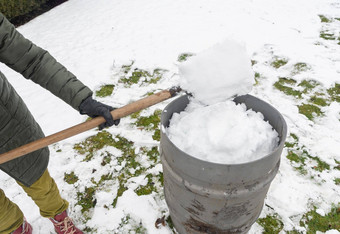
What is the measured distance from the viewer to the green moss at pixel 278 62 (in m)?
4.48

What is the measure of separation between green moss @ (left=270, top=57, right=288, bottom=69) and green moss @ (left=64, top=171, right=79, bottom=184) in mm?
3792

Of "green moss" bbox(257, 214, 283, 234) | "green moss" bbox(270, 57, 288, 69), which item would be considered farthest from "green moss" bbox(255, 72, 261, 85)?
"green moss" bbox(257, 214, 283, 234)

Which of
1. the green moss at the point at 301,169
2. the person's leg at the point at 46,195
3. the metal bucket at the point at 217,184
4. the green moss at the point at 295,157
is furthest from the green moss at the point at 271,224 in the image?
the person's leg at the point at 46,195

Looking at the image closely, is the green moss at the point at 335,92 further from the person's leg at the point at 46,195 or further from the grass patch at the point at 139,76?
the person's leg at the point at 46,195

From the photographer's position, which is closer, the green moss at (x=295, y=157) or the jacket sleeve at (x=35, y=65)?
the jacket sleeve at (x=35, y=65)

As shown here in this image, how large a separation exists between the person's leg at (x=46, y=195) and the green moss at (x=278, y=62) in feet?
13.3

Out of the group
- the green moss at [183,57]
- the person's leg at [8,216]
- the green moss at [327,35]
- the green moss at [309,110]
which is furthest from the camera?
the green moss at [327,35]

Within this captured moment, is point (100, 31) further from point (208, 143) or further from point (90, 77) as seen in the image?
point (208, 143)

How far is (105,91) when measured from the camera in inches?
160

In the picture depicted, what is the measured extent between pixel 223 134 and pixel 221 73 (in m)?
0.40

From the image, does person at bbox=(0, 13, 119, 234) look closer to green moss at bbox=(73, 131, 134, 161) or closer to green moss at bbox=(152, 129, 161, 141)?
green moss at bbox=(73, 131, 134, 161)

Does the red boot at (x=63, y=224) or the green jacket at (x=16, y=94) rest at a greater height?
the green jacket at (x=16, y=94)

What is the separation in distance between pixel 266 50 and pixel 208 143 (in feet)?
13.5

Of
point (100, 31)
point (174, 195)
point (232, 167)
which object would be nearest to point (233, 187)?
point (232, 167)
